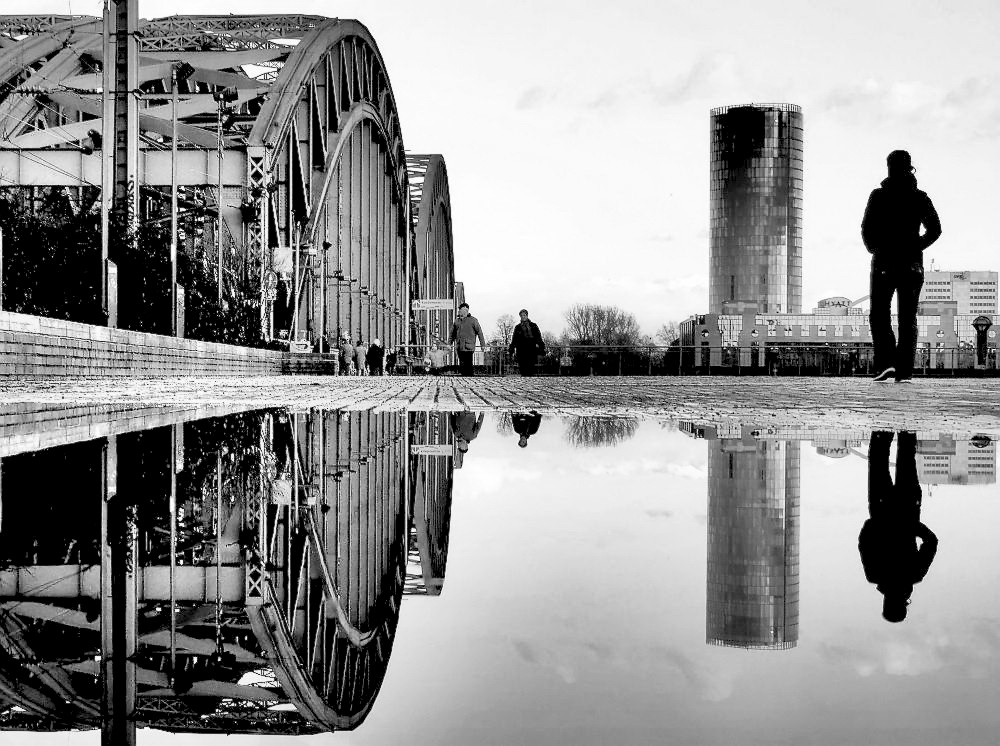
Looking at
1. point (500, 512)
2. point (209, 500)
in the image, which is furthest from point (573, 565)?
point (209, 500)

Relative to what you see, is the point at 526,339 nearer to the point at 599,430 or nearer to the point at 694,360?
the point at 599,430

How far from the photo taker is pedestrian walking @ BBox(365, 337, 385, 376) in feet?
154

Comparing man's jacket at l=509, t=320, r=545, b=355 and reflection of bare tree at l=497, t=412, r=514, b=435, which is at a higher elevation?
man's jacket at l=509, t=320, r=545, b=355

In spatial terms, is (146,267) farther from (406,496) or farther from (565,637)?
(565,637)

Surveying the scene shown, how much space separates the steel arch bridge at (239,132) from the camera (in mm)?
33188

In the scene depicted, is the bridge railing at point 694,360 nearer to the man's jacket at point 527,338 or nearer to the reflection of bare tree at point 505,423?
the man's jacket at point 527,338

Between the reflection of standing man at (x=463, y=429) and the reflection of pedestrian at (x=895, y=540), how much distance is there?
5.93 feet

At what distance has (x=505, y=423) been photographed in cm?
857

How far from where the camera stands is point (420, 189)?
271ft

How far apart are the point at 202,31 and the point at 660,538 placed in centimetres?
3926

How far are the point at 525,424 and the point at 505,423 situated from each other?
0.24 meters

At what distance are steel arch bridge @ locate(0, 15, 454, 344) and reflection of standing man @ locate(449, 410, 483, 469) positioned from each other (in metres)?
14.7

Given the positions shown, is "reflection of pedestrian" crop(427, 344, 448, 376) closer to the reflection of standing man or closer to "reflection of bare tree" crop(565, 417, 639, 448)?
the reflection of standing man

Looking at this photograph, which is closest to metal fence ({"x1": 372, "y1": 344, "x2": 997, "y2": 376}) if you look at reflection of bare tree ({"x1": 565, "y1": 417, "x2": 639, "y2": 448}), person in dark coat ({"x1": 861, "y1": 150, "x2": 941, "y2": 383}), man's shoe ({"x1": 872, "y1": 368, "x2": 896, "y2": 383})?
man's shoe ({"x1": 872, "y1": 368, "x2": 896, "y2": 383})
